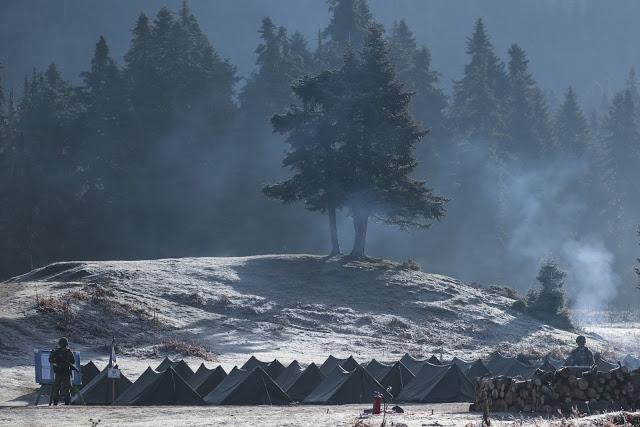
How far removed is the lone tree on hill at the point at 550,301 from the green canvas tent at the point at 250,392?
28.9 meters

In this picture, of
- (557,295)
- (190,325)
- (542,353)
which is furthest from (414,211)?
(190,325)

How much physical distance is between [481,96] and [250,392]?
239 ft

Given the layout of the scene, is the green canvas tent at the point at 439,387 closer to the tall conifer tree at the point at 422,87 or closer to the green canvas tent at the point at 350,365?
the green canvas tent at the point at 350,365

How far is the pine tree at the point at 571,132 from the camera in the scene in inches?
4321

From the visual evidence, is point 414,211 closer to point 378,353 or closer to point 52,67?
point 378,353

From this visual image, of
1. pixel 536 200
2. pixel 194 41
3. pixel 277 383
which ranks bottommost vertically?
pixel 277 383

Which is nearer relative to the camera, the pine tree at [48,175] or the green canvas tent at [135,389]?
the green canvas tent at [135,389]

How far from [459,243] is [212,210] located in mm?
22436

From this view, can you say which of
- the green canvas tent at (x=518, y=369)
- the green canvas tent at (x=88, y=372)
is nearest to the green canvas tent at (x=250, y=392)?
the green canvas tent at (x=88, y=372)

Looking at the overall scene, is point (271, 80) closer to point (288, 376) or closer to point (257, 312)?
point (257, 312)

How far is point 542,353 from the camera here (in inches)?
1777

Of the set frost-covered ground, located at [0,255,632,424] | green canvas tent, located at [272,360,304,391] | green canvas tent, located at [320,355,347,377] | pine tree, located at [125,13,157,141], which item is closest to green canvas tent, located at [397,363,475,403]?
green canvas tent, located at [320,355,347,377]

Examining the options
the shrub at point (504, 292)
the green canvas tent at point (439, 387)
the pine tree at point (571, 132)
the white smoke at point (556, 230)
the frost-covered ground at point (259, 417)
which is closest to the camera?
the frost-covered ground at point (259, 417)

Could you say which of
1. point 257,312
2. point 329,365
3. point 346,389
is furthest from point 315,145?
point 346,389
